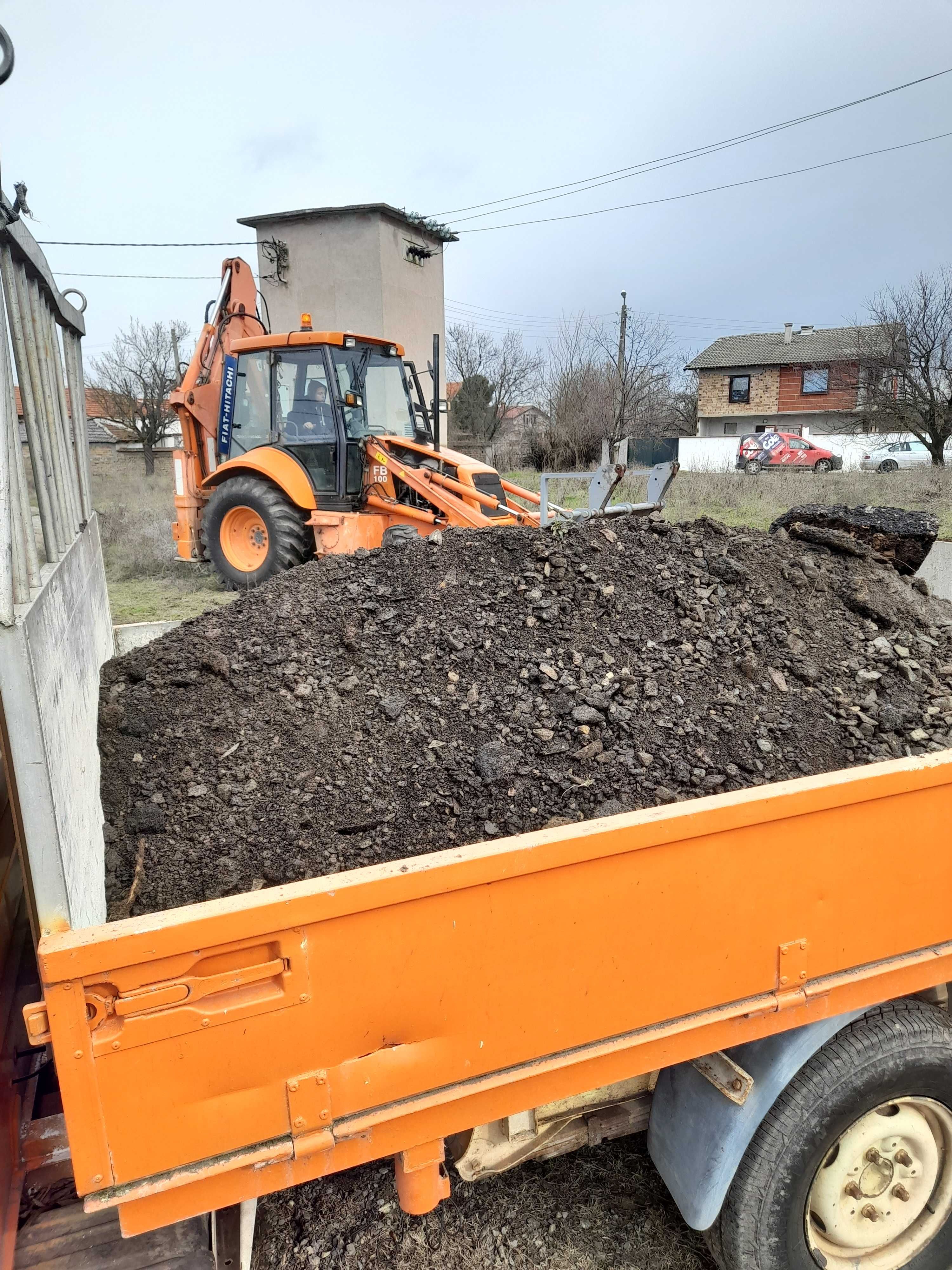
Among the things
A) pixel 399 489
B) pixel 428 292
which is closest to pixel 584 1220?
pixel 399 489

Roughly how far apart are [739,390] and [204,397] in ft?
118

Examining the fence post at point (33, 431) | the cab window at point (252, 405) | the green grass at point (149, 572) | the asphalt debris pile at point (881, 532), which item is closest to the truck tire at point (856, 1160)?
the fence post at point (33, 431)

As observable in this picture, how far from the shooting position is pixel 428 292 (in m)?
23.8

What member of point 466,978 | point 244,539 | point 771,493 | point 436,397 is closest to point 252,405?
point 244,539

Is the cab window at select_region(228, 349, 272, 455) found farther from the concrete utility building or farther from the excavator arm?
the concrete utility building

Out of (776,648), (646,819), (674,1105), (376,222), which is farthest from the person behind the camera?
(376,222)

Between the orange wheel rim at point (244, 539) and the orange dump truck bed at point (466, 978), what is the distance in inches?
292

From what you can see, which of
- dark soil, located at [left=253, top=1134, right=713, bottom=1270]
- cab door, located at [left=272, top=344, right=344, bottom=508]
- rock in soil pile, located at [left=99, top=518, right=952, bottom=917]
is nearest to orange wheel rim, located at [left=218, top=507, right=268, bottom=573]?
cab door, located at [left=272, top=344, right=344, bottom=508]

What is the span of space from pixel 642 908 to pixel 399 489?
648 centimetres

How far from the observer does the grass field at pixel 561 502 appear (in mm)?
9141

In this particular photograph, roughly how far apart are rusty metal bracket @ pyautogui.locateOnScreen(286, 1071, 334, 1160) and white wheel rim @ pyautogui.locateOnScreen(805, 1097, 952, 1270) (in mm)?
1317

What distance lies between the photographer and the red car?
2719 cm

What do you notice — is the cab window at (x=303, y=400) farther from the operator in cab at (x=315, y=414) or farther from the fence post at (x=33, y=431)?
the fence post at (x=33, y=431)

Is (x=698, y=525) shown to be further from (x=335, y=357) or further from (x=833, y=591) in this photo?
(x=335, y=357)
